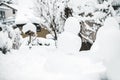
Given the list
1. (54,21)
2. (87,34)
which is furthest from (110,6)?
(54,21)

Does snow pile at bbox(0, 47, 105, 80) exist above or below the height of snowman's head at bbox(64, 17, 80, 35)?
below

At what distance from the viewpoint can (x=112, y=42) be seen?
160 cm

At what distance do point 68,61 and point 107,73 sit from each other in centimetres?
33

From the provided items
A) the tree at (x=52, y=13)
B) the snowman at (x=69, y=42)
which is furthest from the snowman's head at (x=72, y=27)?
the tree at (x=52, y=13)

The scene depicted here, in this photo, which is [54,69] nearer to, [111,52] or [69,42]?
[69,42]

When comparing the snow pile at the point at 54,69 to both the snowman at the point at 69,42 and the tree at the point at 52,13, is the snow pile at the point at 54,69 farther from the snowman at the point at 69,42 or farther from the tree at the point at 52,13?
the tree at the point at 52,13

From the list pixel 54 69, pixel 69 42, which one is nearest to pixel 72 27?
pixel 69 42

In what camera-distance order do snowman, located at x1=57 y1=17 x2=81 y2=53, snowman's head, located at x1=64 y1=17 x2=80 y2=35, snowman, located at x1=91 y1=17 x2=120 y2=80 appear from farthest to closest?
snowman's head, located at x1=64 y1=17 x2=80 y2=35 → snowman, located at x1=57 y1=17 x2=81 y2=53 → snowman, located at x1=91 y1=17 x2=120 y2=80

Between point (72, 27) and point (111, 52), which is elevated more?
point (72, 27)

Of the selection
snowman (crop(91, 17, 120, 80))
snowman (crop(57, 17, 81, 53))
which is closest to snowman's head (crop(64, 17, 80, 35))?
snowman (crop(57, 17, 81, 53))

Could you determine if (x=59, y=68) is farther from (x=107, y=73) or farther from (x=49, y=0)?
(x=49, y=0)

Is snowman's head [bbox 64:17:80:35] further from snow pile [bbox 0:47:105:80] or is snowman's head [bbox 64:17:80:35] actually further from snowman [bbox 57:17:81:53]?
snow pile [bbox 0:47:105:80]

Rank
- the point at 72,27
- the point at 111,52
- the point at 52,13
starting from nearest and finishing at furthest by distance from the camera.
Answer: the point at 111,52 < the point at 72,27 < the point at 52,13

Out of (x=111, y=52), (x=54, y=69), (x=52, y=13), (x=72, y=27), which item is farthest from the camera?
(x=52, y=13)
